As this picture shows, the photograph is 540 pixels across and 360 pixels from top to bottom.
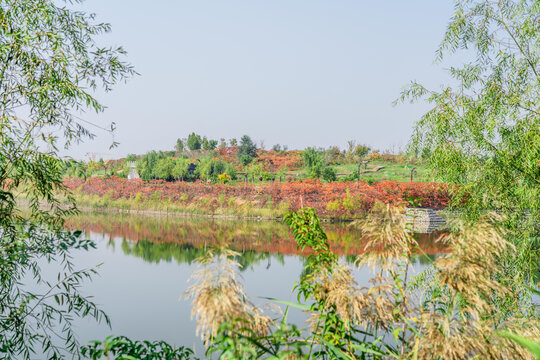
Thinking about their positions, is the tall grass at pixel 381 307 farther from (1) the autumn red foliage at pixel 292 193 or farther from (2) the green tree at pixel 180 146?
(2) the green tree at pixel 180 146

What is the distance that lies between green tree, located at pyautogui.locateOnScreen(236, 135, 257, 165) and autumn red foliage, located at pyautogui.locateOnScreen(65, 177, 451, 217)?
537cm

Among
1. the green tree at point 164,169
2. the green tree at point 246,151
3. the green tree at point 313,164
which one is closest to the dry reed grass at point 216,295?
the green tree at point 313,164

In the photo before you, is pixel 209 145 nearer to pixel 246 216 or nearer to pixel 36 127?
pixel 246 216

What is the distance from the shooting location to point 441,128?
4.50m

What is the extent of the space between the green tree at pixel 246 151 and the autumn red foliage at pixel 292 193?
5.37m

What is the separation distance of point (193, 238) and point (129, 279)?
145 inches

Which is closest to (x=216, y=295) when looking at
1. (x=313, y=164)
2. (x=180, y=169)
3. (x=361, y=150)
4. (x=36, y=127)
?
(x=36, y=127)

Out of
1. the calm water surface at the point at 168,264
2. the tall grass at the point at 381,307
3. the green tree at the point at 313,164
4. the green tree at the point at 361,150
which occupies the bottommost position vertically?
the calm water surface at the point at 168,264

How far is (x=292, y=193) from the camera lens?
16906mm

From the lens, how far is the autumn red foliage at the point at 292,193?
15727 millimetres

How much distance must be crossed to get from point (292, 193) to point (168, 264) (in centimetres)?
792

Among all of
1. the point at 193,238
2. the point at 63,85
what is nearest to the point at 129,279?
the point at 193,238

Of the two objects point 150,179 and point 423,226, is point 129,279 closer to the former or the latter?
point 423,226

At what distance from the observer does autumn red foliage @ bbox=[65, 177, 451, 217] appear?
15727mm
